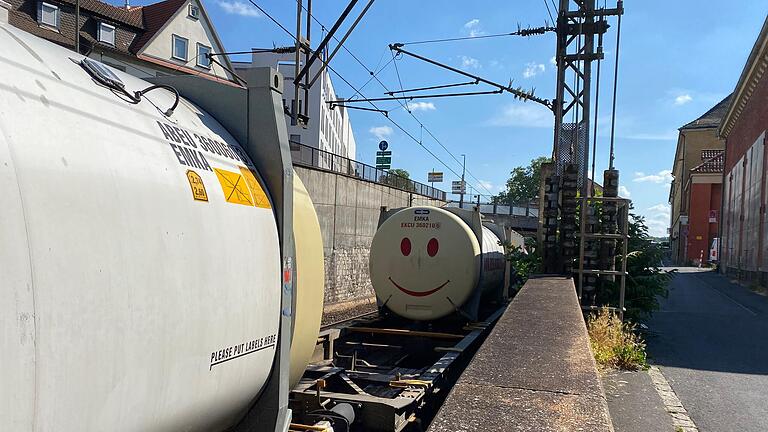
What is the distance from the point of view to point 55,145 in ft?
6.05

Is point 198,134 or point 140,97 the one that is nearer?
point 140,97

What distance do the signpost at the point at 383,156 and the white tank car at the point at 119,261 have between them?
30.7 metres

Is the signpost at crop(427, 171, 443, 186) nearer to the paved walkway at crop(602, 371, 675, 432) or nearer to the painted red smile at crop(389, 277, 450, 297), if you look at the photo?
the painted red smile at crop(389, 277, 450, 297)

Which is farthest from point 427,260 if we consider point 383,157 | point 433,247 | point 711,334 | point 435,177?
point 435,177

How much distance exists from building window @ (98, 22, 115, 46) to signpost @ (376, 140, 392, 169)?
16195mm

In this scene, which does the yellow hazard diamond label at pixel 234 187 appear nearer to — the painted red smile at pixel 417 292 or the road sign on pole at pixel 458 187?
the painted red smile at pixel 417 292

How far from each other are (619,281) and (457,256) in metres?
3.92

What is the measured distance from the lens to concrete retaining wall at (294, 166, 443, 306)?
16875 mm

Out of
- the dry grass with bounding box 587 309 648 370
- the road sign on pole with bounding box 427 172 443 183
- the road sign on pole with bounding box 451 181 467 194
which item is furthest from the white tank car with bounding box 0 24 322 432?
the road sign on pole with bounding box 427 172 443 183

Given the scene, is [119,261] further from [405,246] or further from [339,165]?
[339,165]

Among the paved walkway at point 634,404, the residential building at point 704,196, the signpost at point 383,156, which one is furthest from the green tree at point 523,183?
the paved walkway at point 634,404

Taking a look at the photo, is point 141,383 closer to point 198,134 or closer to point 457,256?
point 198,134

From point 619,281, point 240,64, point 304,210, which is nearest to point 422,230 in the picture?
point 619,281

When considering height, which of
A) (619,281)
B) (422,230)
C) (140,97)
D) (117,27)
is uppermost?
(117,27)
